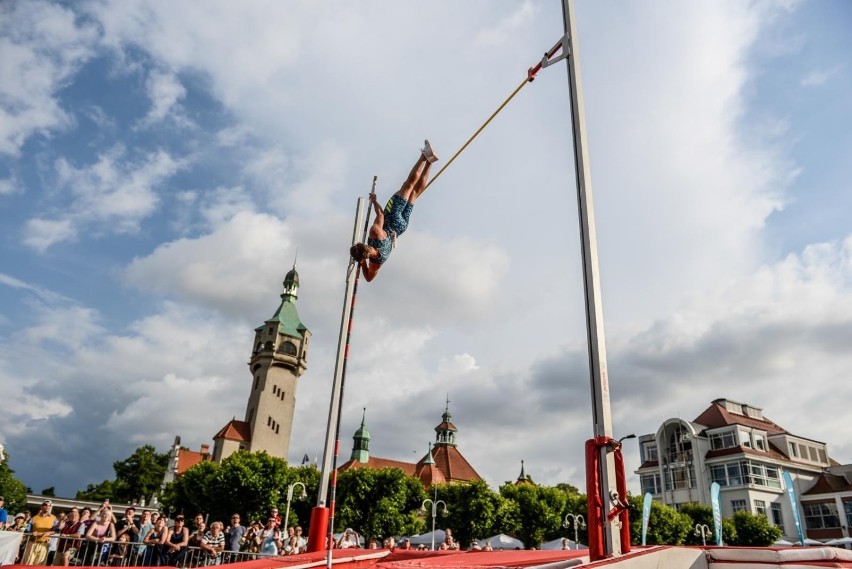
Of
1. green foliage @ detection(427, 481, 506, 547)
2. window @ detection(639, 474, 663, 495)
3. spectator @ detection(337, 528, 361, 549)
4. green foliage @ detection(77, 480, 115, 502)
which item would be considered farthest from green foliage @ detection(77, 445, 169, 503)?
spectator @ detection(337, 528, 361, 549)

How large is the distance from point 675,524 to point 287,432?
Result: 138ft

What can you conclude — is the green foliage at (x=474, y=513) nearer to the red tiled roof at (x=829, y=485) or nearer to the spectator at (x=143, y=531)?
the red tiled roof at (x=829, y=485)

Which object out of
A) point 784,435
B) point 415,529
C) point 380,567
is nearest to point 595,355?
point 380,567

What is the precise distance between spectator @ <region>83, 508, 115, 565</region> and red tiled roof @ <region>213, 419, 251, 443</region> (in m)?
52.8

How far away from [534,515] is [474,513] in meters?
3.54

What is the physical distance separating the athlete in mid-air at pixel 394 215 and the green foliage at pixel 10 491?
51.3 metres

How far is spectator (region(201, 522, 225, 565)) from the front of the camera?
34.3 feet

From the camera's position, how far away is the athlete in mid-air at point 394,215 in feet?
23.8

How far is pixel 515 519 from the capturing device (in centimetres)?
3459

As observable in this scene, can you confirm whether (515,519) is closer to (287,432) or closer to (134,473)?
(287,432)

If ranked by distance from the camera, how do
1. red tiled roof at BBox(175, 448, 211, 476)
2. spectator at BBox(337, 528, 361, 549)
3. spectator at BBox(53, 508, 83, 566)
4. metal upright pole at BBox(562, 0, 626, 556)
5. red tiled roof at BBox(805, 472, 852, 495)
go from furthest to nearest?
1. red tiled roof at BBox(175, 448, 211, 476)
2. red tiled roof at BBox(805, 472, 852, 495)
3. spectator at BBox(337, 528, 361, 549)
4. spectator at BBox(53, 508, 83, 566)
5. metal upright pole at BBox(562, 0, 626, 556)

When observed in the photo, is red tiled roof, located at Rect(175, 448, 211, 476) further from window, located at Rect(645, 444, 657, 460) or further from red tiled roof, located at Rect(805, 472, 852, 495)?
red tiled roof, located at Rect(805, 472, 852, 495)

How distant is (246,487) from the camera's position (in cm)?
3662

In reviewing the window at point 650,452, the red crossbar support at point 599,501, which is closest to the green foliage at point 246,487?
the window at point 650,452
